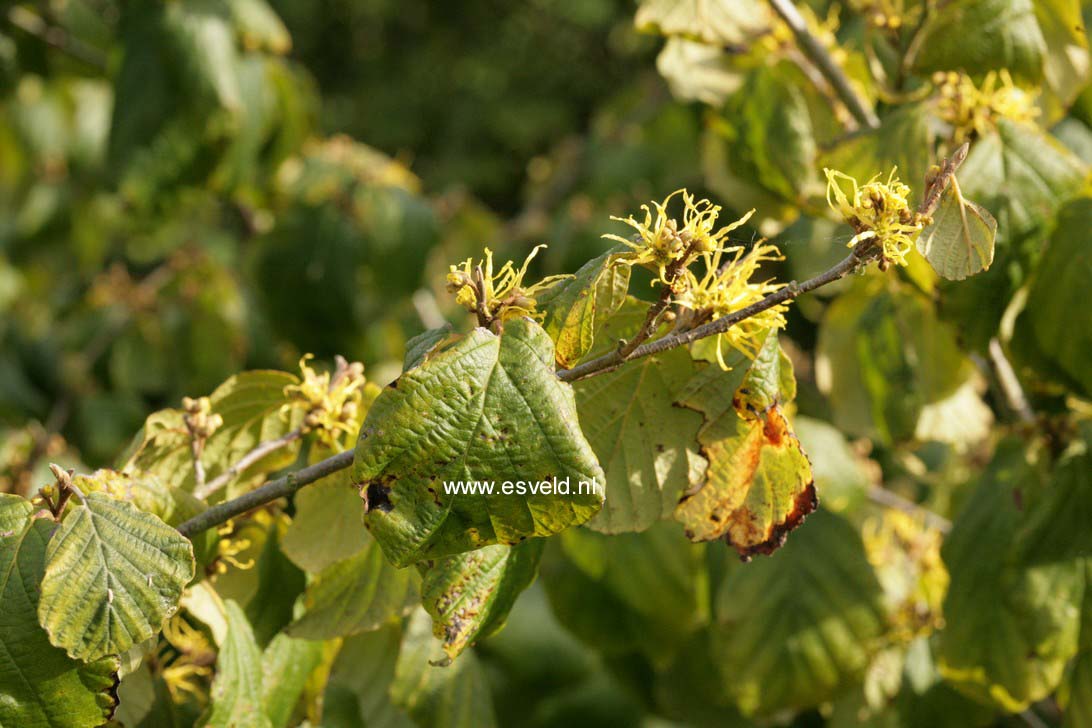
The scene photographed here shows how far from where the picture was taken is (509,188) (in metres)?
5.72

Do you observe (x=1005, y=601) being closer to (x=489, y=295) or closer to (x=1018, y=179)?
(x=1018, y=179)

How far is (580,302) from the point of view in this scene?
751 millimetres

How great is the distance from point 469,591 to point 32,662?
31 cm

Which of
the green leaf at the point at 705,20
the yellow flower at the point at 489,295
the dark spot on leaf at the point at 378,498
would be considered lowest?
the green leaf at the point at 705,20

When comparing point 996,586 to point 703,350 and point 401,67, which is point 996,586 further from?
point 401,67

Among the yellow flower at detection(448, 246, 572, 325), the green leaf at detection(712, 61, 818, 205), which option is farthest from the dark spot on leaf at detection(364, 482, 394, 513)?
the green leaf at detection(712, 61, 818, 205)

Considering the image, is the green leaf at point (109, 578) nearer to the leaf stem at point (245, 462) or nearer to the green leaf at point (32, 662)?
the green leaf at point (32, 662)

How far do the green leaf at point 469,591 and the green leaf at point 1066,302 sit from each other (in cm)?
61

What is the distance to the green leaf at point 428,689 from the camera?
108cm

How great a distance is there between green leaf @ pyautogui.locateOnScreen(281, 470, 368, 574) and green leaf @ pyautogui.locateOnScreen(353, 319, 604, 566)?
7.8 inches

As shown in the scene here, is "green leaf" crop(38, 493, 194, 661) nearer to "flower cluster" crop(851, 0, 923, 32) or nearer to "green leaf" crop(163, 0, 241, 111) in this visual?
"flower cluster" crop(851, 0, 923, 32)

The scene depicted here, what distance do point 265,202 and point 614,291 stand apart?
1.82 meters

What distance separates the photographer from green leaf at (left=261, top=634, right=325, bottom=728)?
0.95m

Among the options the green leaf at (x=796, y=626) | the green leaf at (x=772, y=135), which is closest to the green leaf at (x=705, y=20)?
the green leaf at (x=772, y=135)
